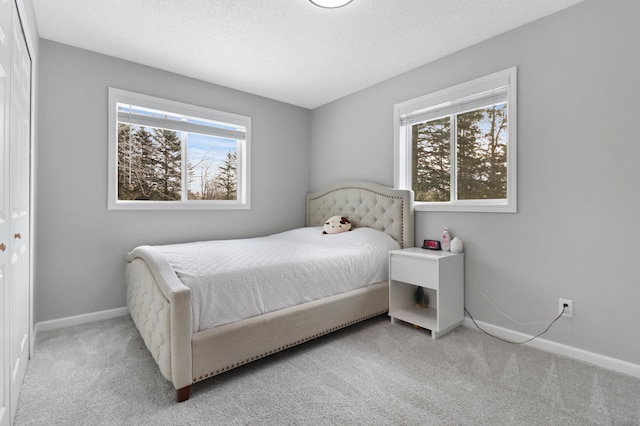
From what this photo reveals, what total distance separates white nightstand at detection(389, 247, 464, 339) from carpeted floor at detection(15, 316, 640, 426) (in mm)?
224

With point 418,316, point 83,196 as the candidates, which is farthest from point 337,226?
point 83,196

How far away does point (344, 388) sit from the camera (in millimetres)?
1789

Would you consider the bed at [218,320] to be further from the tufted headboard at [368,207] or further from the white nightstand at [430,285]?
the white nightstand at [430,285]

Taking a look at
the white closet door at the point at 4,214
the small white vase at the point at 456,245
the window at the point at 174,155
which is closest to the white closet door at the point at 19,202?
the white closet door at the point at 4,214

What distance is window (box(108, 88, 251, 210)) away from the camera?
302cm

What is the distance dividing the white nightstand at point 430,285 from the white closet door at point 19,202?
8.11ft

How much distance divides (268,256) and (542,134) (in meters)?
2.20

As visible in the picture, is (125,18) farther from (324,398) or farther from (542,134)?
(542,134)

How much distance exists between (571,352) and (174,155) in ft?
12.6

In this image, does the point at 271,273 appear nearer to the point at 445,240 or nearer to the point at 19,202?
the point at 19,202

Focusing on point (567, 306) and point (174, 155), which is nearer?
point (567, 306)

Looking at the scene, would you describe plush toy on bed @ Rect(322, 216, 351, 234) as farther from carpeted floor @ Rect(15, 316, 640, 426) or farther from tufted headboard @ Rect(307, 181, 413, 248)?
carpeted floor @ Rect(15, 316, 640, 426)

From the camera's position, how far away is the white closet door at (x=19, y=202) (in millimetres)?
1510

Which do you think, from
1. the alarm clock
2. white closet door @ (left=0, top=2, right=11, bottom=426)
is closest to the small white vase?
the alarm clock
